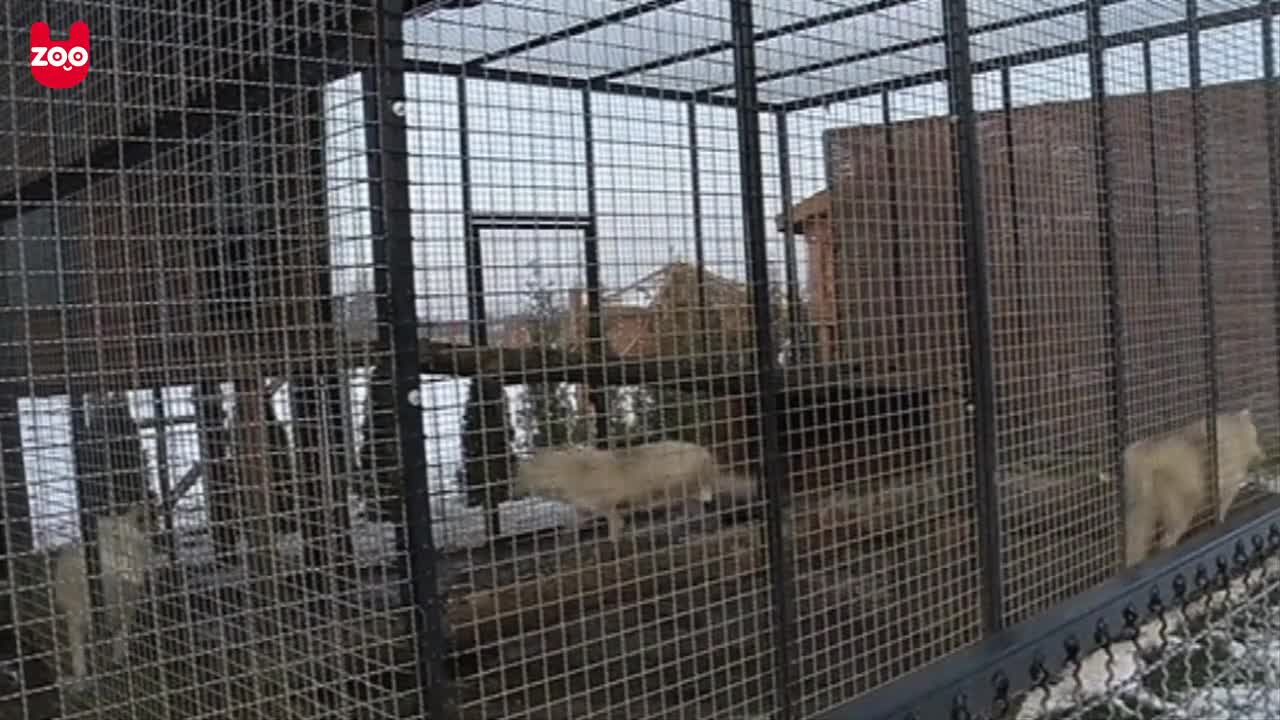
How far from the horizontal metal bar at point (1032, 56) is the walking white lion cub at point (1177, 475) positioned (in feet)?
3.69

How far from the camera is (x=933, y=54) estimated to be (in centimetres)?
279

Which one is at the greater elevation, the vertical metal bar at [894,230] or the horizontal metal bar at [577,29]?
the horizontal metal bar at [577,29]

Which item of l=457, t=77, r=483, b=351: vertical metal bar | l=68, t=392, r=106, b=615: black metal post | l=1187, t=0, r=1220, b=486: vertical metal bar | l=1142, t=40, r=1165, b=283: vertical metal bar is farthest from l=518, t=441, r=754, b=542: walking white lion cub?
l=1187, t=0, r=1220, b=486: vertical metal bar

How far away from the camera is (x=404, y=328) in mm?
1766

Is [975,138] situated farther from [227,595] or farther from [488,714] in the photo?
[227,595]

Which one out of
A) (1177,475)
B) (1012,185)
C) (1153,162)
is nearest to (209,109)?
(1012,185)

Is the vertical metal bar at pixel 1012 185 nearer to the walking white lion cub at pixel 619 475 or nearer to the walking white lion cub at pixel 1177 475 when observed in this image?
the walking white lion cub at pixel 1177 475

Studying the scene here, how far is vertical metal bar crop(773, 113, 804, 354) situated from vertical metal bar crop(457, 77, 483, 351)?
709 millimetres

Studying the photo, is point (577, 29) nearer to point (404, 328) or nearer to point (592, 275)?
point (592, 275)

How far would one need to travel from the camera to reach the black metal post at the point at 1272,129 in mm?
3889

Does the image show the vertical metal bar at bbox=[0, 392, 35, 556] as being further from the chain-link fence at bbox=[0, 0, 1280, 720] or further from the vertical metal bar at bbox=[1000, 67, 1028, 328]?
the vertical metal bar at bbox=[1000, 67, 1028, 328]

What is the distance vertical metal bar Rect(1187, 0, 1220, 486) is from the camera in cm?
360

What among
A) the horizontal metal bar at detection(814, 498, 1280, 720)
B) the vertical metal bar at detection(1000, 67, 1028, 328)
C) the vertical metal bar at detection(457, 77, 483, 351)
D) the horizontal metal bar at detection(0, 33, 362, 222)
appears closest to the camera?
the horizontal metal bar at detection(0, 33, 362, 222)

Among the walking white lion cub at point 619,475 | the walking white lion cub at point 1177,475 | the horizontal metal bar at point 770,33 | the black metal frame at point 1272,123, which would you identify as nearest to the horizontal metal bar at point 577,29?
the horizontal metal bar at point 770,33
